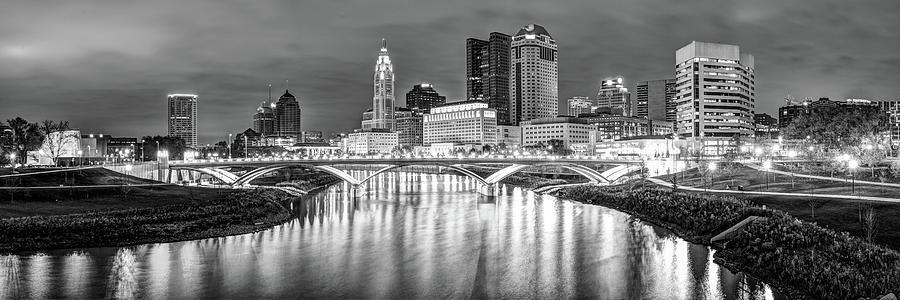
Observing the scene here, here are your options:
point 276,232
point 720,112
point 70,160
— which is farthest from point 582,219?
point 720,112

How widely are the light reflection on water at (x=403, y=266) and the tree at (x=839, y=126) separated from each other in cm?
3630

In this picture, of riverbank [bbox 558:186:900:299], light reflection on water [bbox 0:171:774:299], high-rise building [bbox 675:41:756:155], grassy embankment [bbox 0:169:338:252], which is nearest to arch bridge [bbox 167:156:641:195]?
grassy embankment [bbox 0:169:338:252]

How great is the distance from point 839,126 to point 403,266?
211ft

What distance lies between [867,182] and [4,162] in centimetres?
12543

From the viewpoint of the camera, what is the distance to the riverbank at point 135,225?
45.0 m

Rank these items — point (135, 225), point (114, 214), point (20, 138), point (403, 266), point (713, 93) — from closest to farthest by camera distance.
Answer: point (403, 266), point (135, 225), point (114, 214), point (20, 138), point (713, 93)

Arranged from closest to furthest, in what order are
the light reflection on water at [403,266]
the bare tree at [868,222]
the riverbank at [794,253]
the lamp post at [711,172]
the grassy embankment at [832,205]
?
the riverbank at [794,253] < the light reflection on water at [403,266] < the bare tree at [868,222] < the grassy embankment at [832,205] < the lamp post at [711,172]

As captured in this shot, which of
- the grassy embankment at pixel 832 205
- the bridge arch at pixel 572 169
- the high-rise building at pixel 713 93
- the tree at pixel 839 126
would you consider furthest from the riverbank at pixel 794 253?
the high-rise building at pixel 713 93

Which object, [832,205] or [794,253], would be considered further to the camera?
[832,205]

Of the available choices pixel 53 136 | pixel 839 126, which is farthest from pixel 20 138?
pixel 839 126

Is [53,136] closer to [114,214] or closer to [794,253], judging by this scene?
[114,214]

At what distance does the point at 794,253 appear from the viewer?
116 ft

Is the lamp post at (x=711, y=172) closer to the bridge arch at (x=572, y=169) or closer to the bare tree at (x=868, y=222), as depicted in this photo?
the bridge arch at (x=572, y=169)

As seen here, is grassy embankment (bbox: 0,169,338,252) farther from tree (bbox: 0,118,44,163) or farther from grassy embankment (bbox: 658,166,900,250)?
grassy embankment (bbox: 658,166,900,250)
